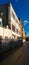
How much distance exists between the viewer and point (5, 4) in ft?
159

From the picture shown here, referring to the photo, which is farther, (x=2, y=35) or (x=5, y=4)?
(x=5, y=4)

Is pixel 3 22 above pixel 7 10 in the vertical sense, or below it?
below

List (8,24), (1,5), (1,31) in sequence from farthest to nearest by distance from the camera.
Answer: (1,5) < (8,24) < (1,31)

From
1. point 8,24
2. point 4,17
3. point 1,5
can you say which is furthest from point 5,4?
point 8,24

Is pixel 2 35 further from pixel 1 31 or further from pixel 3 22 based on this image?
pixel 3 22

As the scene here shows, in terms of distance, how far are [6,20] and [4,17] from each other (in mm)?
1400

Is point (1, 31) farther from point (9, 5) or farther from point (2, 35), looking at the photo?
point (9, 5)

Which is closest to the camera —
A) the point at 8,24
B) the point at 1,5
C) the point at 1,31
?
the point at 1,31

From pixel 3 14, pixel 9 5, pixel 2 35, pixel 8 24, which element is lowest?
pixel 2 35

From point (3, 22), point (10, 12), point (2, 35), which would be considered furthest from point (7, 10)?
point (2, 35)

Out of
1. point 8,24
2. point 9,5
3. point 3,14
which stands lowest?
point 8,24

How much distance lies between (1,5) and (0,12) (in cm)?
290

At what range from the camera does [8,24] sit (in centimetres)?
4606

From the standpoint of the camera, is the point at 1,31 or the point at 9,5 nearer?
the point at 1,31
